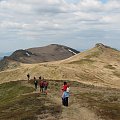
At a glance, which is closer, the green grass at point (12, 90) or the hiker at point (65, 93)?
the hiker at point (65, 93)

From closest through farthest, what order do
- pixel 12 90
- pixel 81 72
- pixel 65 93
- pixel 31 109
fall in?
1. pixel 65 93
2. pixel 31 109
3. pixel 12 90
4. pixel 81 72

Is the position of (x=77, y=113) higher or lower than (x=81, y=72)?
lower

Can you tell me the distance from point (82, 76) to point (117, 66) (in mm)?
38109

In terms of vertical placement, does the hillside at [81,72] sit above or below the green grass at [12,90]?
above

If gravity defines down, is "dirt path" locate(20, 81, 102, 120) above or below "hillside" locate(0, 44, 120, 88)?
below

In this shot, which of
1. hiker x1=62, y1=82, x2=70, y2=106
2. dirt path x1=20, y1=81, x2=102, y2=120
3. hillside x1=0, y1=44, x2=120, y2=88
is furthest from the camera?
hillside x1=0, y1=44, x2=120, y2=88

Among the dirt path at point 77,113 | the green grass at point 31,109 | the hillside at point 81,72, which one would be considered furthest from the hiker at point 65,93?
the hillside at point 81,72

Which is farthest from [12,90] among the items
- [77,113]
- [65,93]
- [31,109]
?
[77,113]

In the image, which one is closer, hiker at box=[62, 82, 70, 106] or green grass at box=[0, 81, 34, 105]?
hiker at box=[62, 82, 70, 106]

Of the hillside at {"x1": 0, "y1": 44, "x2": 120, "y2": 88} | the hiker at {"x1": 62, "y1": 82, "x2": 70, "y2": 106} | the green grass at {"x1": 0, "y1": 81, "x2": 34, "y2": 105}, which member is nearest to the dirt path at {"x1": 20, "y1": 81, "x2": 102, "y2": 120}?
the hiker at {"x1": 62, "y1": 82, "x2": 70, "y2": 106}

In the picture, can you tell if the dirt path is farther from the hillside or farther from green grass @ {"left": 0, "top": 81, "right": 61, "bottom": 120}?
the hillside

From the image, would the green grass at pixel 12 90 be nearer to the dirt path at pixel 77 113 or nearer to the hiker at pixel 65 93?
the dirt path at pixel 77 113

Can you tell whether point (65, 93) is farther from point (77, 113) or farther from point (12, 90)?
point (12, 90)

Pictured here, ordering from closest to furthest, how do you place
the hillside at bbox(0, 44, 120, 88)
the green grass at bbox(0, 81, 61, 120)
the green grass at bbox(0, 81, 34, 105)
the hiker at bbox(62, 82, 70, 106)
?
the green grass at bbox(0, 81, 61, 120) → the hiker at bbox(62, 82, 70, 106) → the green grass at bbox(0, 81, 34, 105) → the hillside at bbox(0, 44, 120, 88)
